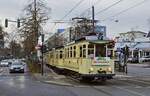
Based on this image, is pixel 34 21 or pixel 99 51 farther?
pixel 34 21

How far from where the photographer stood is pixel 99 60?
29.4m

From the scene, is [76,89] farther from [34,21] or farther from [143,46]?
[143,46]

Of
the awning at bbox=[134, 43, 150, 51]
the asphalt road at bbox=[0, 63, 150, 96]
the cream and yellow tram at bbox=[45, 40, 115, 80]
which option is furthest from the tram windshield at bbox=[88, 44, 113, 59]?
the awning at bbox=[134, 43, 150, 51]

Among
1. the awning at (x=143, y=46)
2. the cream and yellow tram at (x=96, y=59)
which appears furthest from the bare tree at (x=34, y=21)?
the awning at (x=143, y=46)

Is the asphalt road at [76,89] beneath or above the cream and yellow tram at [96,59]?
beneath

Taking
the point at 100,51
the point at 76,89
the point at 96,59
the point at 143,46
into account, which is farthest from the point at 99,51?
the point at 143,46

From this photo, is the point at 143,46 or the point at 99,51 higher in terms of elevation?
the point at 143,46

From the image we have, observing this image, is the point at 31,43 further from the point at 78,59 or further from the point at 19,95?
the point at 19,95

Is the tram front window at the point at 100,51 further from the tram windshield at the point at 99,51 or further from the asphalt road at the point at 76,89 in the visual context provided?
the asphalt road at the point at 76,89

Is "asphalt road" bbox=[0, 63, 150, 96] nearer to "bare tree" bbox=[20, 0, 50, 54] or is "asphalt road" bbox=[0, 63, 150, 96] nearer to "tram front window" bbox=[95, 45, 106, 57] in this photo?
"tram front window" bbox=[95, 45, 106, 57]

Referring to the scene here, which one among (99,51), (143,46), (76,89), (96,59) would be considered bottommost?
(76,89)

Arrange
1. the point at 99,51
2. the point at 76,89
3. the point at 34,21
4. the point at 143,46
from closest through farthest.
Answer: the point at 76,89, the point at 99,51, the point at 34,21, the point at 143,46

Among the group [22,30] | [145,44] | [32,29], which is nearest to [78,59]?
[32,29]

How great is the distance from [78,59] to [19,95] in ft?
35.4
